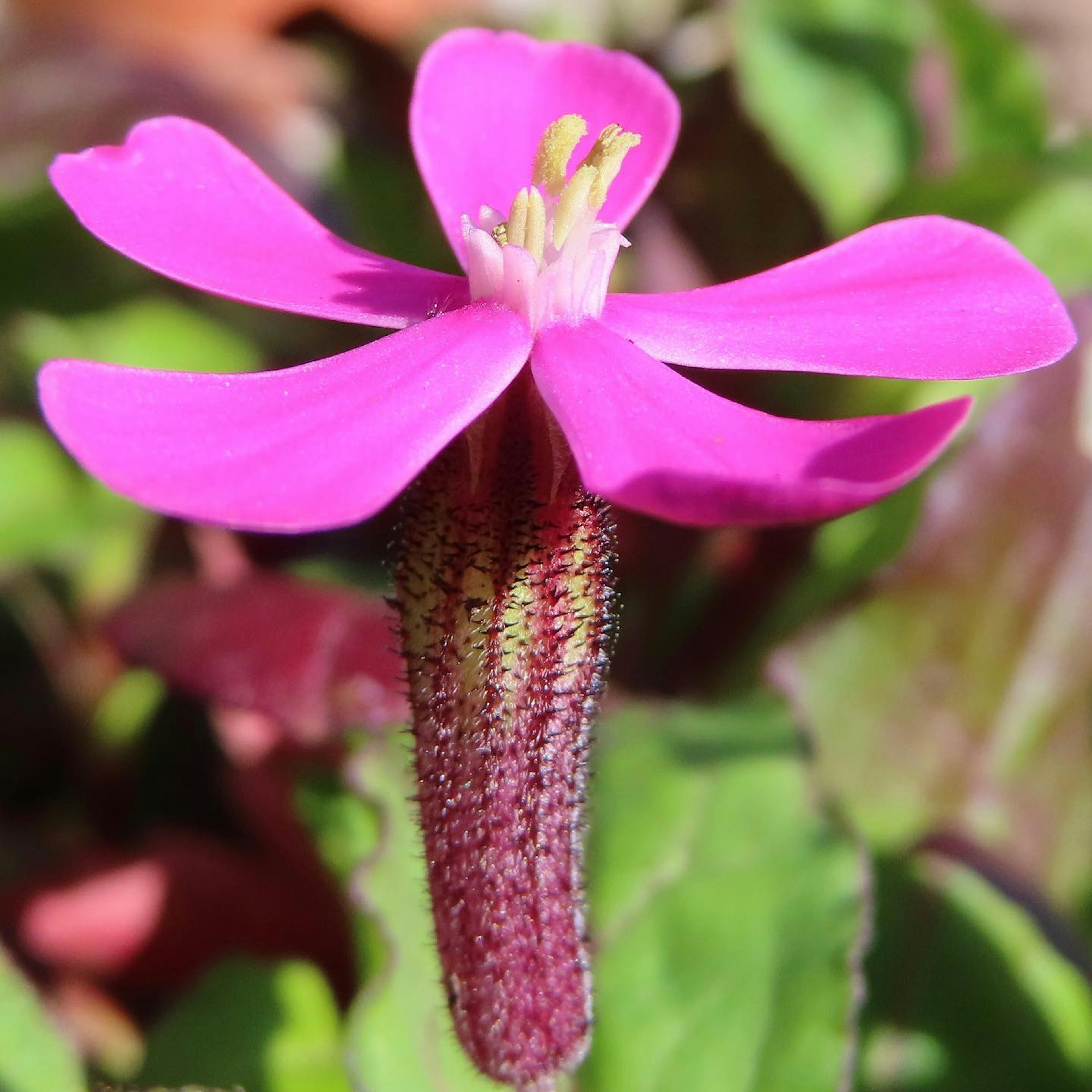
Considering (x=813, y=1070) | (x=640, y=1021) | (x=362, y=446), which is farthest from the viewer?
(x=640, y=1021)

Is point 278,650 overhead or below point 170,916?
overhead

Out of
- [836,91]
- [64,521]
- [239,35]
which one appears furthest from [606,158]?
[239,35]

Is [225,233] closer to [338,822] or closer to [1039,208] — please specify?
[338,822]

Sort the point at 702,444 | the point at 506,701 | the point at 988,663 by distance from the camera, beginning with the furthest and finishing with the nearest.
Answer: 1. the point at 988,663
2. the point at 506,701
3. the point at 702,444

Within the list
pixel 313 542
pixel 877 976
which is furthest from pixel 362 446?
pixel 313 542

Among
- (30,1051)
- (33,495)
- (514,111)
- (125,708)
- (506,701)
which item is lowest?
(125,708)

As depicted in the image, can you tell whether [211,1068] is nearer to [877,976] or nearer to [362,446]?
[877,976]
